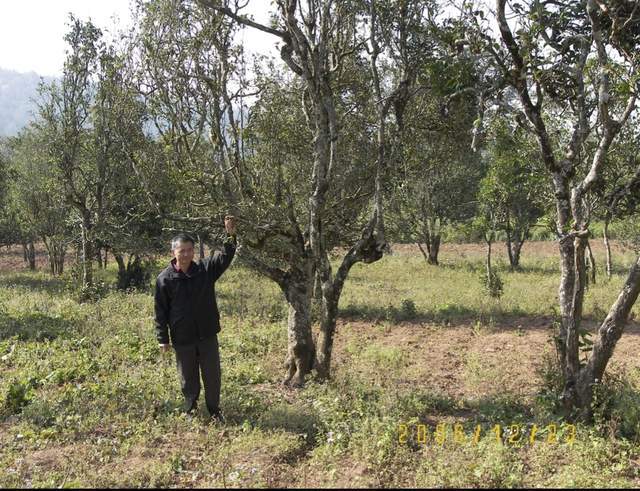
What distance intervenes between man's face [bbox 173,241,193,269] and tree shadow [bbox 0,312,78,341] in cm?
621

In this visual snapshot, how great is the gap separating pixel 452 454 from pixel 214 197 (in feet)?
15.9

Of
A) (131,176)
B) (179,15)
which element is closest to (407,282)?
(131,176)

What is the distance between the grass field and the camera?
190 inches

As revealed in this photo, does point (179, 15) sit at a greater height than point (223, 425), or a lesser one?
greater

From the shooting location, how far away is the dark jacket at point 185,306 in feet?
19.5

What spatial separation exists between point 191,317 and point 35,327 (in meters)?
7.36

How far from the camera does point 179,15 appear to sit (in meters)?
8.17

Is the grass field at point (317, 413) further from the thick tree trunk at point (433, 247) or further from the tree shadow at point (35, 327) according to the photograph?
the thick tree trunk at point (433, 247)

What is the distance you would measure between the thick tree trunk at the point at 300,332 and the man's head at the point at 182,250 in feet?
7.41

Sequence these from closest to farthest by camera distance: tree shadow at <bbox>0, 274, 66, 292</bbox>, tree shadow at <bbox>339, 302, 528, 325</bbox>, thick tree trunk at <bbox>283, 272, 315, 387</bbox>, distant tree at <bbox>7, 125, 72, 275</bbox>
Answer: thick tree trunk at <bbox>283, 272, 315, 387</bbox> → tree shadow at <bbox>339, 302, 528, 325</bbox> → tree shadow at <bbox>0, 274, 66, 292</bbox> → distant tree at <bbox>7, 125, 72, 275</bbox>

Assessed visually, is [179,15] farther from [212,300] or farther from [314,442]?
[314,442]

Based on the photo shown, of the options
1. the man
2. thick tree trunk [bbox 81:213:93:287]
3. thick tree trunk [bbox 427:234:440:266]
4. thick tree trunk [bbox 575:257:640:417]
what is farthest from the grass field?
thick tree trunk [bbox 427:234:440:266]
